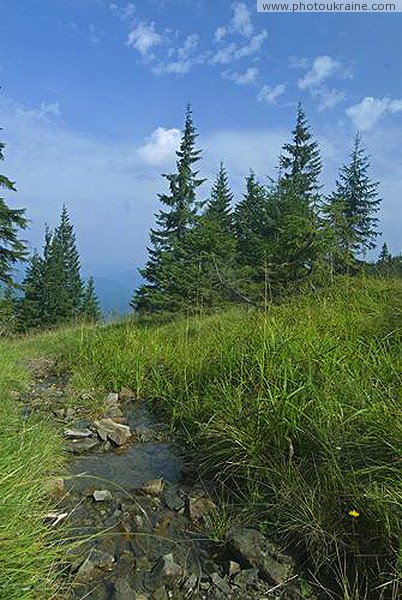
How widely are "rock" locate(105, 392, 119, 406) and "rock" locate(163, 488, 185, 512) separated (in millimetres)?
2051

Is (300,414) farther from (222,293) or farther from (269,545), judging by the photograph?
(222,293)

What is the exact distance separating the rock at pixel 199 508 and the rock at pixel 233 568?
446 mm

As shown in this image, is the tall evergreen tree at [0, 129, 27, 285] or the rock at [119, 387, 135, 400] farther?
the tall evergreen tree at [0, 129, 27, 285]

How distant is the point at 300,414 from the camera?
9.47 feet

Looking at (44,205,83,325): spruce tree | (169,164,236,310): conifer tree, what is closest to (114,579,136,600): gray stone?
(169,164,236,310): conifer tree

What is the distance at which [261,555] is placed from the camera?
2.23 metres

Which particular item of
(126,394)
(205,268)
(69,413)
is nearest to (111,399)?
(126,394)

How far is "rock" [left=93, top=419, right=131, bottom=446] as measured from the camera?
3.90 meters

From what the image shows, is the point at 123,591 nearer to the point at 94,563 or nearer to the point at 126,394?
the point at 94,563

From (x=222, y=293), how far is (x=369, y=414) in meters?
7.84

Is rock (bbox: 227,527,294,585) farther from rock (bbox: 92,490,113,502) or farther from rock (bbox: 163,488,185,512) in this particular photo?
rock (bbox: 92,490,113,502)

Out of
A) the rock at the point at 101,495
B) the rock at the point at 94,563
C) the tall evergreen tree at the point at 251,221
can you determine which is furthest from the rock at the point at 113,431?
the tall evergreen tree at the point at 251,221

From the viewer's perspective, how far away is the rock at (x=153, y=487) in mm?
2977

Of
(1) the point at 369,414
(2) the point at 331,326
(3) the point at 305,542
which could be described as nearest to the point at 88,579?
(3) the point at 305,542
